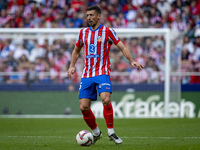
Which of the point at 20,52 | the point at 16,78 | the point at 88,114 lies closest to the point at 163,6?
the point at 20,52

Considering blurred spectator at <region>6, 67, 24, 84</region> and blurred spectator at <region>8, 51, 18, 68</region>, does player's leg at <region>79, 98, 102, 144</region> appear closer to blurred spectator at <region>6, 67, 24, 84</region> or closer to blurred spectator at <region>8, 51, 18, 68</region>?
blurred spectator at <region>6, 67, 24, 84</region>

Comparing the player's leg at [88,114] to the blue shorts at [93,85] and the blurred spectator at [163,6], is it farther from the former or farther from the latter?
the blurred spectator at [163,6]

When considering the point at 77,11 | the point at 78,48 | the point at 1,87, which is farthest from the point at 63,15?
the point at 78,48

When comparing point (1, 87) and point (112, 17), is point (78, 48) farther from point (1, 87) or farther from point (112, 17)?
point (112, 17)

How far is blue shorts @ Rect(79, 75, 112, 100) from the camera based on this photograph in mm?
6297

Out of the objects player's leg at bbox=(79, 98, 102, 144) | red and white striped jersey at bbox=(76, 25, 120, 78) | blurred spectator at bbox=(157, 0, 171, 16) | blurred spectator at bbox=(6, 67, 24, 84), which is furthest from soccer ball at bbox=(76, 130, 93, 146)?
blurred spectator at bbox=(157, 0, 171, 16)

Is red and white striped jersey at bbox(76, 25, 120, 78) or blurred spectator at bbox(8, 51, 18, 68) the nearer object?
red and white striped jersey at bbox(76, 25, 120, 78)

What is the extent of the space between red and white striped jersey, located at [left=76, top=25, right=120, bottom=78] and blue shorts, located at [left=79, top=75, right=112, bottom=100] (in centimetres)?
8

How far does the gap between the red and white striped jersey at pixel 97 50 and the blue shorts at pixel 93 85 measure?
8cm

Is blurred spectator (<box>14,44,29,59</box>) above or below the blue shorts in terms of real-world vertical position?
above

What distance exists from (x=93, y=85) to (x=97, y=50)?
22.3 inches

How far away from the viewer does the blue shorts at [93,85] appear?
20.7 feet

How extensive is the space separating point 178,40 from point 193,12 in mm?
4294

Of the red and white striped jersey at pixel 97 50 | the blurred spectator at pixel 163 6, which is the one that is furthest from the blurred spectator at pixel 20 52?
the red and white striped jersey at pixel 97 50
